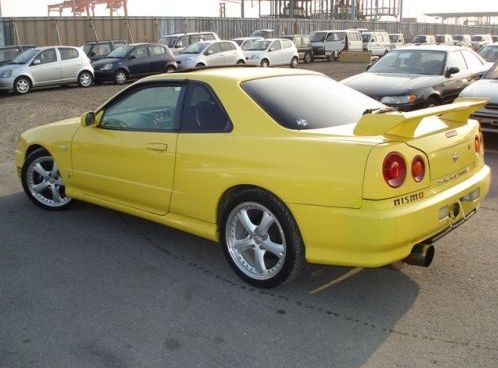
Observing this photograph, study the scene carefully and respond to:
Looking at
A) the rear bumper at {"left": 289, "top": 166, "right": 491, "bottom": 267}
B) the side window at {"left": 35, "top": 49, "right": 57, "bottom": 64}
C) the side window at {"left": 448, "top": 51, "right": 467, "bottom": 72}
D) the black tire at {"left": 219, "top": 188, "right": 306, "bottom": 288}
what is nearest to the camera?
the rear bumper at {"left": 289, "top": 166, "right": 491, "bottom": 267}

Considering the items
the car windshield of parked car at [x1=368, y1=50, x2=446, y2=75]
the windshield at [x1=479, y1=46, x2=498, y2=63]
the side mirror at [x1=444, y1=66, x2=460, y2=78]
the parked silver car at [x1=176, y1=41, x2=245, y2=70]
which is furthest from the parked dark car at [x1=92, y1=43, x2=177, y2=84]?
the side mirror at [x1=444, y1=66, x2=460, y2=78]

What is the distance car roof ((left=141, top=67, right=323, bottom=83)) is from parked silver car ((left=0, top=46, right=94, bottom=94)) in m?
14.9

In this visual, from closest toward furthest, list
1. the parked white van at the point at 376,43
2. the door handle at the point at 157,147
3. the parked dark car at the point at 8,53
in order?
the door handle at the point at 157,147
the parked dark car at the point at 8,53
the parked white van at the point at 376,43

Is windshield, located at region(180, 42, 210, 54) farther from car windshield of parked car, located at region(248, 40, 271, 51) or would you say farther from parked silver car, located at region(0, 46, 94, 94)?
parked silver car, located at region(0, 46, 94, 94)

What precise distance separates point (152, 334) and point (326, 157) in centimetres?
148

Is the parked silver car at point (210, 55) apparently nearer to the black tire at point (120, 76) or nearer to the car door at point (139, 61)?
the car door at point (139, 61)

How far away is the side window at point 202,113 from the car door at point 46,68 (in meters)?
15.7

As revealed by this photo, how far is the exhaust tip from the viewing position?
141 inches

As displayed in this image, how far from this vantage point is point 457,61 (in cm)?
1094

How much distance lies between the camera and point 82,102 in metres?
15.7

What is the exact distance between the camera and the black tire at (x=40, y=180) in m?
5.73

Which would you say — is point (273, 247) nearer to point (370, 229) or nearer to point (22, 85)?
point (370, 229)

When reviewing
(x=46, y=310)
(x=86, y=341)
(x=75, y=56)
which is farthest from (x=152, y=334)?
(x=75, y=56)

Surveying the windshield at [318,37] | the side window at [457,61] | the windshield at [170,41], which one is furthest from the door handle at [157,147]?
the windshield at [318,37]
